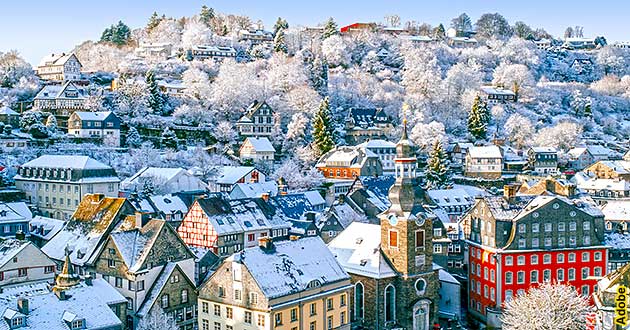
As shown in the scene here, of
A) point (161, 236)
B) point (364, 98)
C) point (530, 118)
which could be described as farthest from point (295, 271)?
point (530, 118)

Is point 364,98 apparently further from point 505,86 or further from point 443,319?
point 443,319

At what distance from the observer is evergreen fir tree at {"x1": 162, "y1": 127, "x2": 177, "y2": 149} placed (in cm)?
9231

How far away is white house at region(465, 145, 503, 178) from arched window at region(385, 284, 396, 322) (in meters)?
58.8

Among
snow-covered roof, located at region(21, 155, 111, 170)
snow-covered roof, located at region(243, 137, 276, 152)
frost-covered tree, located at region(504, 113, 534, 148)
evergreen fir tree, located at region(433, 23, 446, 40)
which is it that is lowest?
snow-covered roof, located at region(21, 155, 111, 170)

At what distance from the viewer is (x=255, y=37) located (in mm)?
152125

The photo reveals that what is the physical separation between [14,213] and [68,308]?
24.3 meters

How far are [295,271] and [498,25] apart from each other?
561 ft

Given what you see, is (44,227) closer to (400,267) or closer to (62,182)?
(62,182)

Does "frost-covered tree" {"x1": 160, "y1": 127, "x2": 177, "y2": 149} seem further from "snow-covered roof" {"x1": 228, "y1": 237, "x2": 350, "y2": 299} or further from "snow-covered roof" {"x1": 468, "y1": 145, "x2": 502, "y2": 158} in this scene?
"snow-covered roof" {"x1": 228, "y1": 237, "x2": 350, "y2": 299}

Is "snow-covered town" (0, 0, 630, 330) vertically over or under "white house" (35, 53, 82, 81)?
under

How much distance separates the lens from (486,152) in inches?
3939

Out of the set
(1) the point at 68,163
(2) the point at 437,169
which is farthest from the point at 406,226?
(2) the point at 437,169

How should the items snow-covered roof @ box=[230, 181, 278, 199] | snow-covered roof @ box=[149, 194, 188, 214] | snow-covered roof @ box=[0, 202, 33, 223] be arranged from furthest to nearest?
snow-covered roof @ box=[230, 181, 278, 199] < snow-covered roof @ box=[149, 194, 188, 214] < snow-covered roof @ box=[0, 202, 33, 223]

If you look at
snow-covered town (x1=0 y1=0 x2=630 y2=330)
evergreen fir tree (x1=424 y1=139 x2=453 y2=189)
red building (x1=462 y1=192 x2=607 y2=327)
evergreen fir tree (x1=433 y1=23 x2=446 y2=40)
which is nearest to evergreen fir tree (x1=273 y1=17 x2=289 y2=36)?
snow-covered town (x1=0 y1=0 x2=630 y2=330)
